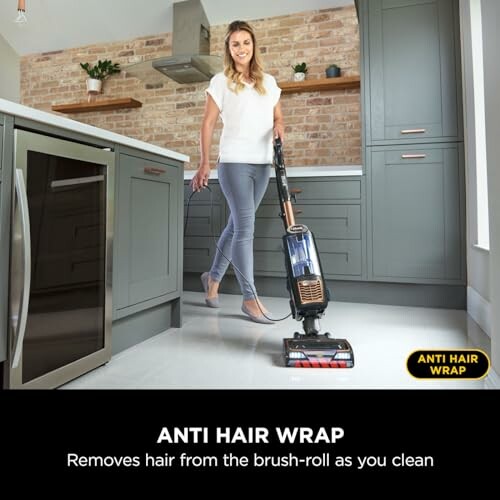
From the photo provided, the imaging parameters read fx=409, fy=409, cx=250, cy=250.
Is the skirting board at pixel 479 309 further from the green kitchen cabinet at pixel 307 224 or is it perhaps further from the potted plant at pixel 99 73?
the potted plant at pixel 99 73

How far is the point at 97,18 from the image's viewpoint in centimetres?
418

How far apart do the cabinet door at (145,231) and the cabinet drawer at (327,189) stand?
108 cm

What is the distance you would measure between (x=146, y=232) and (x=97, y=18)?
3539 millimetres

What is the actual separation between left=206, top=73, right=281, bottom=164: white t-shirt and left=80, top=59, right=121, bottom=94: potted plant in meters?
2.54

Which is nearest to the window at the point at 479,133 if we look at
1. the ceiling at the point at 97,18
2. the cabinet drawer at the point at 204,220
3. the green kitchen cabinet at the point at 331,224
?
the green kitchen cabinet at the point at 331,224

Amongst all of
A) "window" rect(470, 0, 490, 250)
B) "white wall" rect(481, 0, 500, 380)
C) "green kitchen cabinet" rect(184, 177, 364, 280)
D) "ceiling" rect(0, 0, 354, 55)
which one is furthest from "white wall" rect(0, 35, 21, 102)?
"white wall" rect(481, 0, 500, 380)

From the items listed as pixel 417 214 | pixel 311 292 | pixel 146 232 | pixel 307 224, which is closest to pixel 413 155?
pixel 417 214

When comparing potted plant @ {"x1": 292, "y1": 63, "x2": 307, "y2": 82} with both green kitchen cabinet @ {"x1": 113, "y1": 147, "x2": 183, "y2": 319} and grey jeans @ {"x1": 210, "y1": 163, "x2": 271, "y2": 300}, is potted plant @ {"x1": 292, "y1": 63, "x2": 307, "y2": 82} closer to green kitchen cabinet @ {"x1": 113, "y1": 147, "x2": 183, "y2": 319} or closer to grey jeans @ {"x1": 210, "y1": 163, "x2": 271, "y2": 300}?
grey jeans @ {"x1": 210, "y1": 163, "x2": 271, "y2": 300}

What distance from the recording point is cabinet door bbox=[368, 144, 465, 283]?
2480 millimetres

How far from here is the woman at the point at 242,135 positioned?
2139mm

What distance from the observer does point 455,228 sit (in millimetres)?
2477

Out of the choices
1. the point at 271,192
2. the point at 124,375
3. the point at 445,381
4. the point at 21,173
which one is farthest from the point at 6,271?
the point at 271,192
